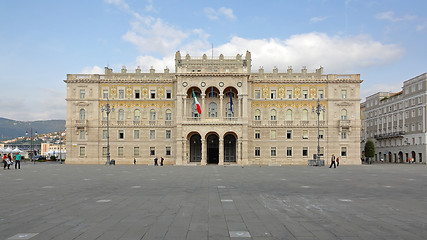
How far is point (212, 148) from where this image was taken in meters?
67.6

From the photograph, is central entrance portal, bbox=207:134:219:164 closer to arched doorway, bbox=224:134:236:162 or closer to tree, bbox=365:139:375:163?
arched doorway, bbox=224:134:236:162

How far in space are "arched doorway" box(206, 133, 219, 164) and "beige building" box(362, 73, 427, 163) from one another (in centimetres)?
4251

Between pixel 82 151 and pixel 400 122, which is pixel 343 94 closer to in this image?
pixel 400 122

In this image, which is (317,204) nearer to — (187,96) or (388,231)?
(388,231)

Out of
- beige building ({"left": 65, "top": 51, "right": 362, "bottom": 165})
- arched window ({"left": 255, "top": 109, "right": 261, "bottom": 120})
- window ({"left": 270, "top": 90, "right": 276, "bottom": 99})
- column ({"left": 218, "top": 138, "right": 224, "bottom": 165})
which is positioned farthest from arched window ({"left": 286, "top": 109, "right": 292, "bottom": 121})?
column ({"left": 218, "top": 138, "right": 224, "bottom": 165})

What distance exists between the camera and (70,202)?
44.2 feet

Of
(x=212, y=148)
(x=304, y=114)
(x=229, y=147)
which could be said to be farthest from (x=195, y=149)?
(x=304, y=114)

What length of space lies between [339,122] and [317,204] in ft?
183

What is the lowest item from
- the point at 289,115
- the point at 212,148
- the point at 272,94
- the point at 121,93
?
the point at 212,148

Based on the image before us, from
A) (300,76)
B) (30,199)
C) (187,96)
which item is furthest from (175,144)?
(30,199)

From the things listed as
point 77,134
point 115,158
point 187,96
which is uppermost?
point 187,96

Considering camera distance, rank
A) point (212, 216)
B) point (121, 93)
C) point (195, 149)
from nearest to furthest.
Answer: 1. point (212, 216)
2. point (195, 149)
3. point (121, 93)

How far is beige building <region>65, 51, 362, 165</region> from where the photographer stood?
6550 centimetres

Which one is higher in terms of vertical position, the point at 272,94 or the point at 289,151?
the point at 272,94
